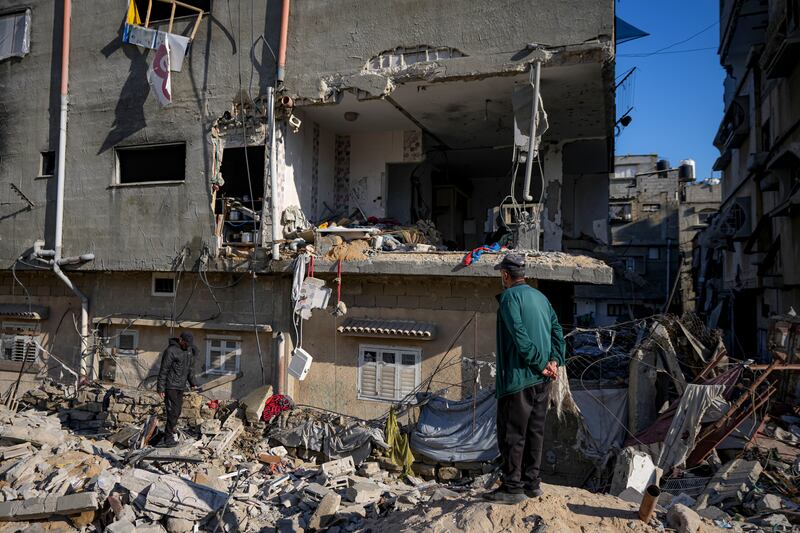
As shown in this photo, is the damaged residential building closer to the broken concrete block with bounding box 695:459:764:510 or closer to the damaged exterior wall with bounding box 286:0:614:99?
the damaged exterior wall with bounding box 286:0:614:99

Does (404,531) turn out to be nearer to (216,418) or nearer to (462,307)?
(462,307)

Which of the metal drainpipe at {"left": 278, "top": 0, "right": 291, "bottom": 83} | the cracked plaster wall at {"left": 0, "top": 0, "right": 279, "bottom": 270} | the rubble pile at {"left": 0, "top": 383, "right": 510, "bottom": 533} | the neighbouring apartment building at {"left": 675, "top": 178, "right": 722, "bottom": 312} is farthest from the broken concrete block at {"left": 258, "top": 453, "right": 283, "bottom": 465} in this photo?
the neighbouring apartment building at {"left": 675, "top": 178, "right": 722, "bottom": 312}

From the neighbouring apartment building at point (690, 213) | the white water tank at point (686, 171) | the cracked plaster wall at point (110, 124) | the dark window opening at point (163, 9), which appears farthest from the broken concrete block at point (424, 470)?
the white water tank at point (686, 171)

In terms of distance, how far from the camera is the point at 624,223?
37.8m

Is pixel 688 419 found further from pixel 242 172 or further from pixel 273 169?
pixel 242 172

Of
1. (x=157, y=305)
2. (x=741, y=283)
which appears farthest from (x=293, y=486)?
(x=741, y=283)

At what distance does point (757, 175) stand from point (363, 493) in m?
16.8

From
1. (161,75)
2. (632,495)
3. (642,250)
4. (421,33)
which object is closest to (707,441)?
(632,495)

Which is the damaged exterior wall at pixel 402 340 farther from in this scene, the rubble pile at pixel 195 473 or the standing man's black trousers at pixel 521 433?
the standing man's black trousers at pixel 521 433

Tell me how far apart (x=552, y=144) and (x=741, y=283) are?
36.5 ft

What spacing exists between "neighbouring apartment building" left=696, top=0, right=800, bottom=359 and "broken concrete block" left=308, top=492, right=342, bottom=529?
42.5 ft

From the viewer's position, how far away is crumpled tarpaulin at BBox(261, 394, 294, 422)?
1065 cm

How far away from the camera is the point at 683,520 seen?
4.56 m

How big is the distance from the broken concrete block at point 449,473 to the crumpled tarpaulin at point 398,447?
0.49m
